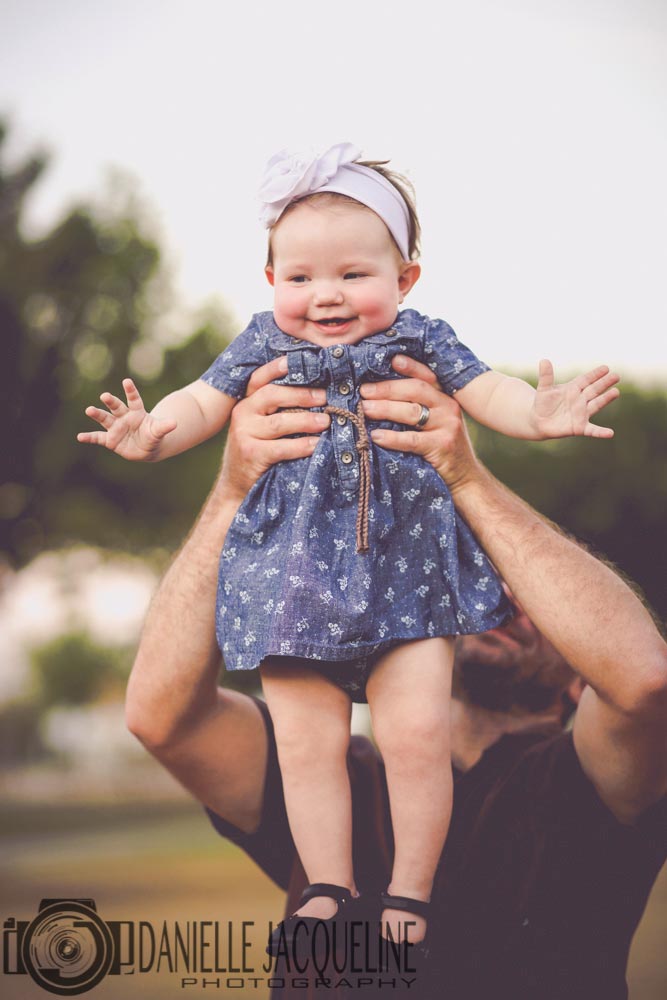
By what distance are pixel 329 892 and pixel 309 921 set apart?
0.22 feet

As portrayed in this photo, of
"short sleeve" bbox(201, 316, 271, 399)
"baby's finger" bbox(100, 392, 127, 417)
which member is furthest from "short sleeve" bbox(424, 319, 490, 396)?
"baby's finger" bbox(100, 392, 127, 417)

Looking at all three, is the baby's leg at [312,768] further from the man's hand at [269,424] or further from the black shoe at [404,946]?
the man's hand at [269,424]

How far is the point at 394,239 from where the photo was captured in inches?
93.2

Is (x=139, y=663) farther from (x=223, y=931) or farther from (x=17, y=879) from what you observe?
(x=17, y=879)

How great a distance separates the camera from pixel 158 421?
2.21 meters

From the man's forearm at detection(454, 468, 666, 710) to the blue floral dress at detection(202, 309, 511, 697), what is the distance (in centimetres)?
10

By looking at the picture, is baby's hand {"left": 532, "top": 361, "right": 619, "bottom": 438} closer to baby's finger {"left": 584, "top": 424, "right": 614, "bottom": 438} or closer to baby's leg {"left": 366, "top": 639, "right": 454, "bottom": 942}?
baby's finger {"left": 584, "top": 424, "right": 614, "bottom": 438}

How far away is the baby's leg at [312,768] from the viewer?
2.21m

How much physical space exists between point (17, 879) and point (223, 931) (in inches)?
149

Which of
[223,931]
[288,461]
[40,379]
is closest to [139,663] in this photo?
[288,461]

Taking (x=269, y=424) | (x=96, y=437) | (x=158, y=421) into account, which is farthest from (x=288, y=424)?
(x=96, y=437)

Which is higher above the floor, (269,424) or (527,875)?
(269,424)

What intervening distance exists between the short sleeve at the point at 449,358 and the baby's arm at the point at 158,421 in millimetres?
437

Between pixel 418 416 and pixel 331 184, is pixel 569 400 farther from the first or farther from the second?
pixel 331 184
